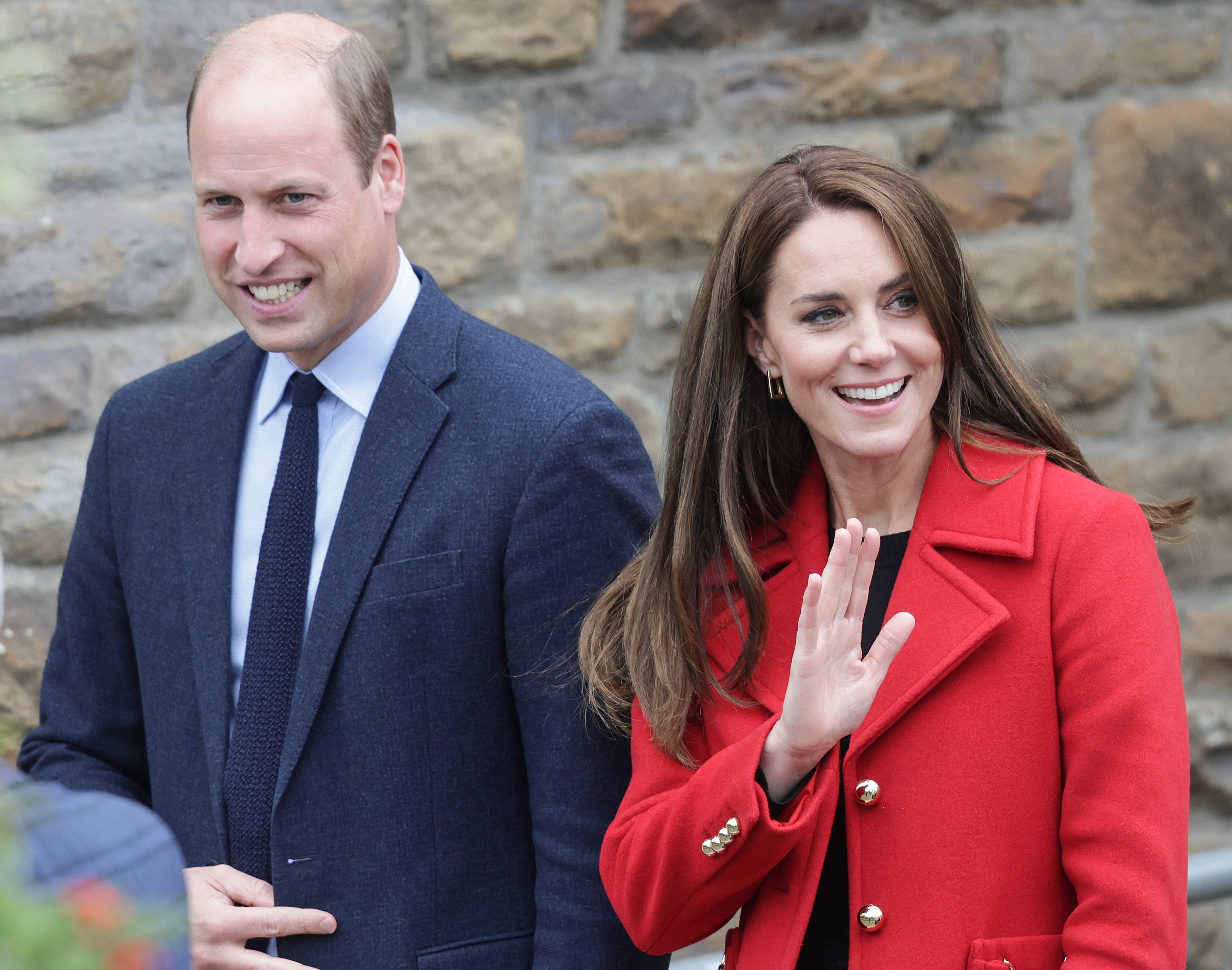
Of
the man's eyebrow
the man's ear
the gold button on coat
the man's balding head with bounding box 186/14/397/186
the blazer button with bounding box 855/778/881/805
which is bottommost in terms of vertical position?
the gold button on coat

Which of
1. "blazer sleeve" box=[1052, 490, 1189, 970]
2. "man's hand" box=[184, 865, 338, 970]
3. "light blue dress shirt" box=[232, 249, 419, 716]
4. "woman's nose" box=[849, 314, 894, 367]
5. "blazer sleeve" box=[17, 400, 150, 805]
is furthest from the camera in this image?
"blazer sleeve" box=[17, 400, 150, 805]

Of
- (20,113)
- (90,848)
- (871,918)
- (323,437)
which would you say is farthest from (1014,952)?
(20,113)

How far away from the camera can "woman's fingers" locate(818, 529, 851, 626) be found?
1456 millimetres

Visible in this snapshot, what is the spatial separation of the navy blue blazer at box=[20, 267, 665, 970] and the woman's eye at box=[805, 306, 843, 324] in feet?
0.99

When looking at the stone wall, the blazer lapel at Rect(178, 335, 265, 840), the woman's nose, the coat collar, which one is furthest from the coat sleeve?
the stone wall

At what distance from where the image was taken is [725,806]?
5.01 feet

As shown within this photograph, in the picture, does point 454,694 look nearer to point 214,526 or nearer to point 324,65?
point 214,526

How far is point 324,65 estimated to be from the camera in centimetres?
Result: 179

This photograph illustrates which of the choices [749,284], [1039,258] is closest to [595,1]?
[1039,258]

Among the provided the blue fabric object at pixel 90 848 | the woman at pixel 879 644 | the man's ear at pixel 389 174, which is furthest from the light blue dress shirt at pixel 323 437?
the blue fabric object at pixel 90 848

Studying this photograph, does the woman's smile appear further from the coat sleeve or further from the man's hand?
the man's hand

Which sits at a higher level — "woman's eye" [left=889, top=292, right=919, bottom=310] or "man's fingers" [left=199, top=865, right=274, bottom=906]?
"woman's eye" [left=889, top=292, right=919, bottom=310]

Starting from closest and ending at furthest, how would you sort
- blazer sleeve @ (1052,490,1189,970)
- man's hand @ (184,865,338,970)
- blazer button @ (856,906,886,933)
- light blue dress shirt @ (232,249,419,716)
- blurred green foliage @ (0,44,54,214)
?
blurred green foliage @ (0,44,54,214) < blazer sleeve @ (1052,490,1189,970) < blazer button @ (856,906,886,933) < man's hand @ (184,865,338,970) < light blue dress shirt @ (232,249,419,716)

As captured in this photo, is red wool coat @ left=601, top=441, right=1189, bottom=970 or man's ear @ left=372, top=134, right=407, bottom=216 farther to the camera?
man's ear @ left=372, top=134, right=407, bottom=216
